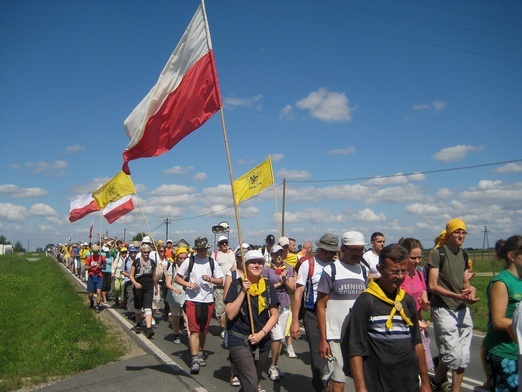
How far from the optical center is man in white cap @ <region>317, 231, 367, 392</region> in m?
4.93

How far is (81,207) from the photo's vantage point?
18062 millimetres

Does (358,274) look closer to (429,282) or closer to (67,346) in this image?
(429,282)

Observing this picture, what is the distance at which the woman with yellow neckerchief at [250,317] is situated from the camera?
5371mm

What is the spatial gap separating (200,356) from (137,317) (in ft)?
11.1

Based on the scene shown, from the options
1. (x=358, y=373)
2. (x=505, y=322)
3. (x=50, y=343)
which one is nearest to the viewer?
(x=358, y=373)

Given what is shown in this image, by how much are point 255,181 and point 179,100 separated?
27.7 ft

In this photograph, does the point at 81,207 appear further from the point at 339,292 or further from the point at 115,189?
the point at 339,292

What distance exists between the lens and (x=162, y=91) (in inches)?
268

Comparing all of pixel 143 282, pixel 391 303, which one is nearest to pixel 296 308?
pixel 391 303

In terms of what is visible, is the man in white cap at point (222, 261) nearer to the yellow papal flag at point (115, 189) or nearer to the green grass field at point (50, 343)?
the green grass field at point (50, 343)

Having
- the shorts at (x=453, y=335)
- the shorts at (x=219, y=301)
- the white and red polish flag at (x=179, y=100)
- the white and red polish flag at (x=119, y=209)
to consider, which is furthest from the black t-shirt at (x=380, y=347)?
the white and red polish flag at (x=119, y=209)

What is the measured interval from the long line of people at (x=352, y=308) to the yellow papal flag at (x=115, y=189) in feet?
9.25

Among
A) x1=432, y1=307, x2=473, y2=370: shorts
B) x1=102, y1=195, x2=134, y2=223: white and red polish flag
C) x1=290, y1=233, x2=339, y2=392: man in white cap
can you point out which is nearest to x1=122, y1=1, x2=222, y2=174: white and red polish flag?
x1=290, y1=233, x2=339, y2=392: man in white cap

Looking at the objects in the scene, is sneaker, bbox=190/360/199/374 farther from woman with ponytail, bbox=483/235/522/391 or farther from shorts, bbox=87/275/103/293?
shorts, bbox=87/275/103/293
